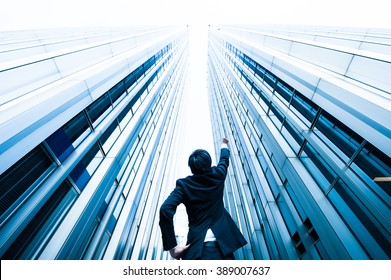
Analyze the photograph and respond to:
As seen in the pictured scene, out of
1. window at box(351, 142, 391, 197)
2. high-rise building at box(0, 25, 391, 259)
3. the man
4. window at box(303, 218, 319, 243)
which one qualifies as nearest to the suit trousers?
the man

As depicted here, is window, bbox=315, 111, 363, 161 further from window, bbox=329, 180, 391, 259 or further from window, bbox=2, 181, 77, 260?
window, bbox=2, 181, 77, 260

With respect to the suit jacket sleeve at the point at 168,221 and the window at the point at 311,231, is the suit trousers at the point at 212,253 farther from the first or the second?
the window at the point at 311,231

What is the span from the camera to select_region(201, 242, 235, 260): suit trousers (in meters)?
2.74

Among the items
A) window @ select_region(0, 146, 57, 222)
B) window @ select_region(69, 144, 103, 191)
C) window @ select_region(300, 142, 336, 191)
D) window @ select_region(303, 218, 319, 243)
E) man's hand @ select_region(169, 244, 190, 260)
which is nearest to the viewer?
man's hand @ select_region(169, 244, 190, 260)

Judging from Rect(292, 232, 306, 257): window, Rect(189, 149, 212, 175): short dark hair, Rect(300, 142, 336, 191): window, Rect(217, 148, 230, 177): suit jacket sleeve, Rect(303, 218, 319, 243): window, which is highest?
Rect(189, 149, 212, 175): short dark hair

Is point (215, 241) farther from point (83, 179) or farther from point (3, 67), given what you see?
point (3, 67)

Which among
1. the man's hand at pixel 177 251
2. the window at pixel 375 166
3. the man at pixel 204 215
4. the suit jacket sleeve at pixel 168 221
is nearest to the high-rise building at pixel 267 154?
the window at pixel 375 166

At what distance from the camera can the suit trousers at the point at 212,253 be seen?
2.74 m

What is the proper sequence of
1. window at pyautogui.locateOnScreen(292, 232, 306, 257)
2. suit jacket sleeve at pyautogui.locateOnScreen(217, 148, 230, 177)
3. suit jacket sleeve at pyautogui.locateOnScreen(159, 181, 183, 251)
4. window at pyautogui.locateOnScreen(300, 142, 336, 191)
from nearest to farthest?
suit jacket sleeve at pyautogui.locateOnScreen(159, 181, 183, 251) < suit jacket sleeve at pyautogui.locateOnScreen(217, 148, 230, 177) < window at pyautogui.locateOnScreen(300, 142, 336, 191) < window at pyautogui.locateOnScreen(292, 232, 306, 257)

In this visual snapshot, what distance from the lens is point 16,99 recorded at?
4043 mm

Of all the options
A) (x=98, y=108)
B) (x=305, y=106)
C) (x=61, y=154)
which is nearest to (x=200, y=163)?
(x=61, y=154)

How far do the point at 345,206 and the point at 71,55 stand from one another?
1007 centimetres

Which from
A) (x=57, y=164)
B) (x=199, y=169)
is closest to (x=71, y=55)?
(x=57, y=164)

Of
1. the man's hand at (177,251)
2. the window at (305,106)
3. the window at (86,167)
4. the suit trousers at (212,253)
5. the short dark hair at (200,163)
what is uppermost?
the short dark hair at (200,163)
